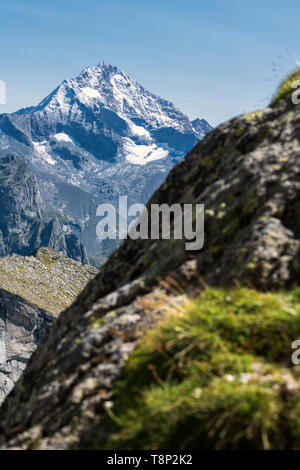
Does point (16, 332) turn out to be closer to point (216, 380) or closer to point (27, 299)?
point (27, 299)

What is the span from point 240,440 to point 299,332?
72.1 inches

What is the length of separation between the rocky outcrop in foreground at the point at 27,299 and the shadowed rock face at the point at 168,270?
13610 cm

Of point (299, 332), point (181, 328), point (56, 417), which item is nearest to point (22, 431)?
point (56, 417)

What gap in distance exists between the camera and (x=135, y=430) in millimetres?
6398

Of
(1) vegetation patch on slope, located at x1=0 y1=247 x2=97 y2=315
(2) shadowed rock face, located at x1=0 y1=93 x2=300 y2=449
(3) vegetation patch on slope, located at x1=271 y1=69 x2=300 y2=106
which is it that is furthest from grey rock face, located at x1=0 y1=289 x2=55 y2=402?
(3) vegetation patch on slope, located at x1=271 y1=69 x2=300 y2=106

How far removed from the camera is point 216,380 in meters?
6.31

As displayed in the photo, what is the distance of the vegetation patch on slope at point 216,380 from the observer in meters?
5.95

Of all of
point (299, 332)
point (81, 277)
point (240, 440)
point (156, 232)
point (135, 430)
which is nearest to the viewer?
point (240, 440)

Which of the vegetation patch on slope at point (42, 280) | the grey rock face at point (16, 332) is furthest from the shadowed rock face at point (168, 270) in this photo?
the grey rock face at point (16, 332)

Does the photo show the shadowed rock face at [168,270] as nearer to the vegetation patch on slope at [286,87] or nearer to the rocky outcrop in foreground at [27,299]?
the vegetation patch on slope at [286,87]

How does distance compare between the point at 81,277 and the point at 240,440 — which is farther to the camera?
the point at 81,277

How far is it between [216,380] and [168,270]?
130 inches
